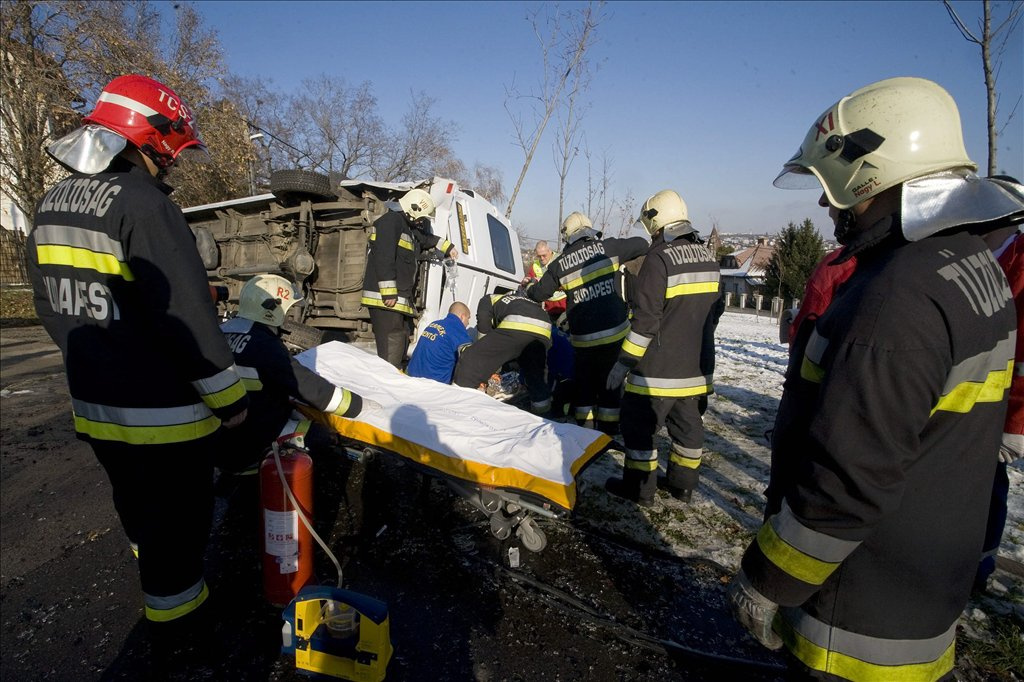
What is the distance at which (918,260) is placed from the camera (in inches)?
42.5

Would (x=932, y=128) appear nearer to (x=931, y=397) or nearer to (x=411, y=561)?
(x=931, y=397)

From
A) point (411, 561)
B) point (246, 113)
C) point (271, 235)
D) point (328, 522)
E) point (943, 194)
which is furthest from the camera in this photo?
point (246, 113)

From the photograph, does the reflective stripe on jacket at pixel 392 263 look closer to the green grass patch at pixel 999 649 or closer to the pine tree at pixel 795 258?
the green grass patch at pixel 999 649

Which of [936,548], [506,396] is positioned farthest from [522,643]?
[506,396]

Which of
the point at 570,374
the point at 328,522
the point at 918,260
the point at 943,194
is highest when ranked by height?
the point at 943,194

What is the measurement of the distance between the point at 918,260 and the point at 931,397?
0.29 metres

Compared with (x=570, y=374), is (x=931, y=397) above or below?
above

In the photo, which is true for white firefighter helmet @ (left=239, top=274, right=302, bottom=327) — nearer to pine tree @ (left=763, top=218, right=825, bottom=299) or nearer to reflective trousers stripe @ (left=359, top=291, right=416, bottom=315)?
reflective trousers stripe @ (left=359, top=291, right=416, bottom=315)

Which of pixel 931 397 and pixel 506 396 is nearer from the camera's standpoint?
pixel 931 397

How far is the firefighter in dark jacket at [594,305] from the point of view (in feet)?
14.4

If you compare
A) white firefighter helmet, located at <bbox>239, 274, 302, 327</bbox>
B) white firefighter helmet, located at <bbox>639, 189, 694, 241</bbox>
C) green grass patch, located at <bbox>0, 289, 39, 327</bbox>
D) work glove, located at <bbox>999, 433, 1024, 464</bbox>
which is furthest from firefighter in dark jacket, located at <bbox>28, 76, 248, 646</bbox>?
green grass patch, located at <bbox>0, 289, 39, 327</bbox>

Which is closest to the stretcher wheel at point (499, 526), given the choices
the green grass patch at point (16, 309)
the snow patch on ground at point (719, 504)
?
the snow patch on ground at point (719, 504)

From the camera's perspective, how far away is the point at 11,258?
16188 mm

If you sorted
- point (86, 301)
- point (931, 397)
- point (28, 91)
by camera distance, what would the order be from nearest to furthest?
point (931, 397) → point (86, 301) → point (28, 91)
